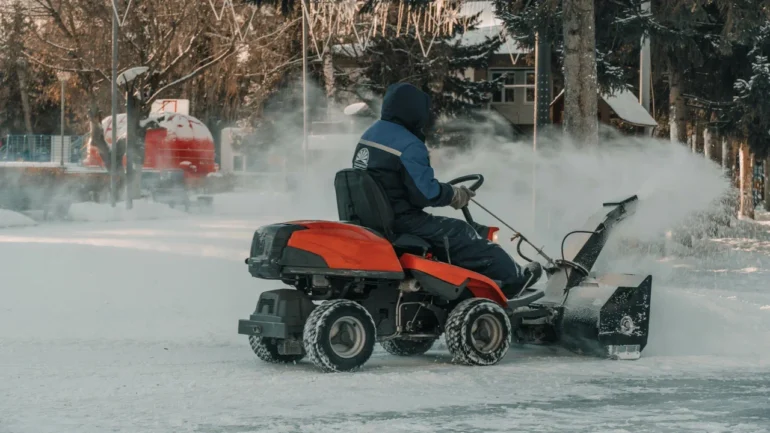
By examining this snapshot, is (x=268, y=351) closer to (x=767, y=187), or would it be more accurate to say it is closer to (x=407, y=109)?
(x=407, y=109)

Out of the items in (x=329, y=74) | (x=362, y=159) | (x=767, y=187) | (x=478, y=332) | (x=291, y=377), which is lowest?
(x=291, y=377)

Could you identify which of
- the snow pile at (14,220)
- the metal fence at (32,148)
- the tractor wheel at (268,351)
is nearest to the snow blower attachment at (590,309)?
the tractor wheel at (268,351)

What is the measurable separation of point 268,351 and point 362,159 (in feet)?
4.75

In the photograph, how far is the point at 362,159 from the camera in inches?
316

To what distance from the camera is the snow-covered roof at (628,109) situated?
2545 cm

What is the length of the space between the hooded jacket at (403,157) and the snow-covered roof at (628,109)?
16.8 m

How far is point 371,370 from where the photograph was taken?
7891 millimetres

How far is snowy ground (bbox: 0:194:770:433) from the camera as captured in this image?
6047 mm

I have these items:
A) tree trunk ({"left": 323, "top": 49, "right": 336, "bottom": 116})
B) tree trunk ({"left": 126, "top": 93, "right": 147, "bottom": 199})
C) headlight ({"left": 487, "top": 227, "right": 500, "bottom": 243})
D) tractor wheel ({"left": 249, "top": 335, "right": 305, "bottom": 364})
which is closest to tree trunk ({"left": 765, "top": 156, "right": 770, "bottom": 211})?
tree trunk ({"left": 323, "top": 49, "right": 336, "bottom": 116})

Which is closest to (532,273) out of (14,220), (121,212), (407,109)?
(407,109)

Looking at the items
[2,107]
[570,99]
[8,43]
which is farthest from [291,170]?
[570,99]

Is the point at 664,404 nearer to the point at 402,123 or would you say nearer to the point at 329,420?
the point at 329,420

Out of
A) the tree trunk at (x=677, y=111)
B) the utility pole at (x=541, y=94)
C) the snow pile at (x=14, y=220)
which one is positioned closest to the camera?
the utility pole at (x=541, y=94)

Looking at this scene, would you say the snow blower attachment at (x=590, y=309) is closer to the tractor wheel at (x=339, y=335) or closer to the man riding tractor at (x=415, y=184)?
the man riding tractor at (x=415, y=184)
